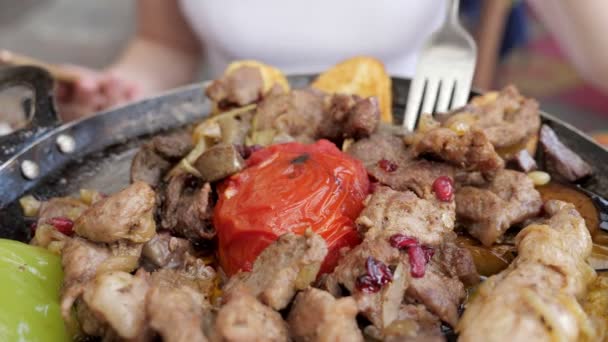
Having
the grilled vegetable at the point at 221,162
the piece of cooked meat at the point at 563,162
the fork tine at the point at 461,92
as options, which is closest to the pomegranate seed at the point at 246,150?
the grilled vegetable at the point at 221,162

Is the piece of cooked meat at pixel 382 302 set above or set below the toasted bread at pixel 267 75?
below

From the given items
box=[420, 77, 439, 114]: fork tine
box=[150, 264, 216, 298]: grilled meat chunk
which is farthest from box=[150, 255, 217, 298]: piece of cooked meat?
box=[420, 77, 439, 114]: fork tine

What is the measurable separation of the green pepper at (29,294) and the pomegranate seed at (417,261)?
3.06ft

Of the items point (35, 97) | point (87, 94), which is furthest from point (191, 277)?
point (87, 94)

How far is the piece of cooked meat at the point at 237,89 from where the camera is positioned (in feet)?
7.89

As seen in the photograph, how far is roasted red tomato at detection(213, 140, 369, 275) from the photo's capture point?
174 cm

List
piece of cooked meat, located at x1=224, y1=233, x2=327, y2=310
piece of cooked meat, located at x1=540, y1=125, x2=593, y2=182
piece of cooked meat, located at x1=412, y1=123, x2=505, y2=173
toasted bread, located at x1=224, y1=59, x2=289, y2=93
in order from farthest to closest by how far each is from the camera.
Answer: toasted bread, located at x1=224, y1=59, x2=289, y2=93 < piece of cooked meat, located at x1=540, y1=125, x2=593, y2=182 < piece of cooked meat, located at x1=412, y1=123, x2=505, y2=173 < piece of cooked meat, located at x1=224, y1=233, x2=327, y2=310

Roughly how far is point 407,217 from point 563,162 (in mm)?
781

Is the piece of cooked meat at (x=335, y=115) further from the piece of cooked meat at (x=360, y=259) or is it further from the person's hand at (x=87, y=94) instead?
the person's hand at (x=87, y=94)

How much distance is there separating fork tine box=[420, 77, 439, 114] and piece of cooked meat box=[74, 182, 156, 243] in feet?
4.13

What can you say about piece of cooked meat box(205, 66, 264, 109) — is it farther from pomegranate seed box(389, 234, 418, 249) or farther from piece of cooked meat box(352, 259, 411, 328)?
piece of cooked meat box(352, 259, 411, 328)

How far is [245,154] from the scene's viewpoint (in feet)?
6.92

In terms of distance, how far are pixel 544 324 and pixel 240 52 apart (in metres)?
2.96

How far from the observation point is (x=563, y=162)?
212cm
